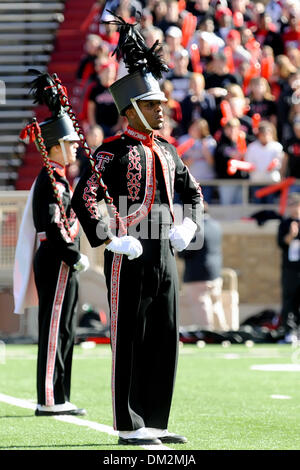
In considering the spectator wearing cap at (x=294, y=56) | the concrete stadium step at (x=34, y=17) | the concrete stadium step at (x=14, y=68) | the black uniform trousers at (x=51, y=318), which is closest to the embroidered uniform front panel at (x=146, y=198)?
the black uniform trousers at (x=51, y=318)

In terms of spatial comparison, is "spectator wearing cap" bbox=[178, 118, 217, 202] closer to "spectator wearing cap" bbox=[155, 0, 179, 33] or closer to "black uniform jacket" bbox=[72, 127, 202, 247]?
"spectator wearing cap" bbox=[155, 0, 179, 33]

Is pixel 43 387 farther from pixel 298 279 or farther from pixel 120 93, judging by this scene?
pixel 298 279

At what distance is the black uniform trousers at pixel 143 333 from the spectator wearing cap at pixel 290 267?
8.76 meters

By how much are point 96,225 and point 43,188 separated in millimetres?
1904

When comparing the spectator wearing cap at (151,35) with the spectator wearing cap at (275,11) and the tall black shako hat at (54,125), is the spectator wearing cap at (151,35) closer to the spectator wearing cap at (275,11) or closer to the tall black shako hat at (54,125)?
the spectator wearing cap at (275,11)

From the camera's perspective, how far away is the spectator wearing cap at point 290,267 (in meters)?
15.1

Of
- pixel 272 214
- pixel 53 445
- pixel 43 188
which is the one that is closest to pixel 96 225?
pixel 53 445

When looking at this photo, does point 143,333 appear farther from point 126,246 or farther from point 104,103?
point 104,103

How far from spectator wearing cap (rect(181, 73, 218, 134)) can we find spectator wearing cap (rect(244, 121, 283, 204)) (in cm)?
73

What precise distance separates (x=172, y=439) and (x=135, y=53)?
2.01 m

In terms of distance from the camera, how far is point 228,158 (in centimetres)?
1686

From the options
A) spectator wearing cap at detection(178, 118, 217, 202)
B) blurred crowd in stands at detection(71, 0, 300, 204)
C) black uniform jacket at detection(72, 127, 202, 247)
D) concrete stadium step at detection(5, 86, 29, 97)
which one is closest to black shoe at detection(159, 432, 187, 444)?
black uniform jacket at detection(72, 127, 202, 247)

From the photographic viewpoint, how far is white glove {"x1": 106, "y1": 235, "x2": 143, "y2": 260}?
6211 millimetres

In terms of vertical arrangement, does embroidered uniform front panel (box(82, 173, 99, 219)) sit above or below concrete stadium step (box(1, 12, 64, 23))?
below
